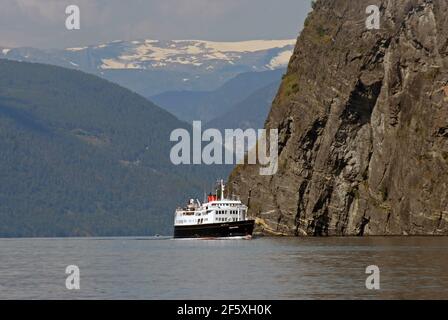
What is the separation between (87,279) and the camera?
118 metres

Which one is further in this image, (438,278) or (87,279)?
(87,279)

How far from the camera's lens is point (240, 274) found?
400 feet

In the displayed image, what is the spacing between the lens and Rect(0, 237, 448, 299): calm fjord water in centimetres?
10125

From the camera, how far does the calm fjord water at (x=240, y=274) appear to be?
10125 cm
